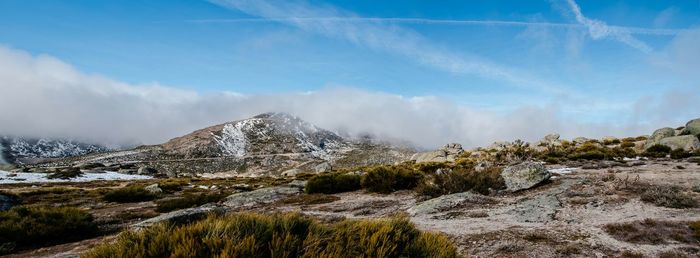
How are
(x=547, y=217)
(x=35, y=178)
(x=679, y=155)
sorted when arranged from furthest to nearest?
(x=35, y=178) → (x=679, y=155) → (x=547, y=217)

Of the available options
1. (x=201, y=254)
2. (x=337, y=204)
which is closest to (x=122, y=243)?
(x=201, y=254)

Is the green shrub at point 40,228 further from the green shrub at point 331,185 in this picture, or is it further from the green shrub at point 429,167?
the green shrub at point 429,167

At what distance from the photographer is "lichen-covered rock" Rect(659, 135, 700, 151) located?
36.9m

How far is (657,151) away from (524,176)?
29251 millimetres

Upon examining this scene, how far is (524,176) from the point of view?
62.8 feet

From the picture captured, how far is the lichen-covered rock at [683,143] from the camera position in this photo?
121 feet

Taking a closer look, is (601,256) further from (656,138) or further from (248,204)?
(656,138)

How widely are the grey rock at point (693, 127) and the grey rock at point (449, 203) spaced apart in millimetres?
42504

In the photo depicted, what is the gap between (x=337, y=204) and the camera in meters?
19.7

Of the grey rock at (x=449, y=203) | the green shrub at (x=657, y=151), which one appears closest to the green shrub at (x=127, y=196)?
the grey rock at (x=449, y=203)

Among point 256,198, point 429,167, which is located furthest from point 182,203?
point 429,167

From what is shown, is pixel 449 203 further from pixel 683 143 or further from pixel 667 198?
pixel 683 143

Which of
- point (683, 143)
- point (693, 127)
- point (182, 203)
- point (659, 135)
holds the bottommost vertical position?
point (182, 203)

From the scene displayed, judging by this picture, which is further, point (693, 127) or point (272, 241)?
point (693, 127)
